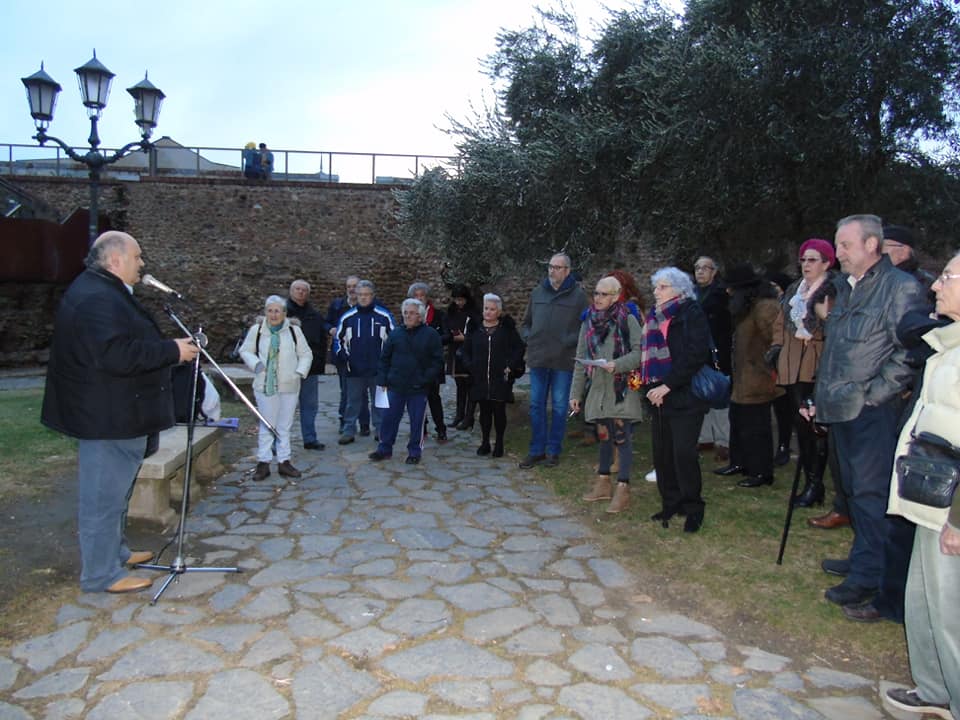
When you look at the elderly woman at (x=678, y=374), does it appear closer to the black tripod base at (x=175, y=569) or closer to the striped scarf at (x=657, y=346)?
the striped scarf at (x=657, y=346)

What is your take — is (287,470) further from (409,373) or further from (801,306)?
(801,306)

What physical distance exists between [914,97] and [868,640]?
662cm

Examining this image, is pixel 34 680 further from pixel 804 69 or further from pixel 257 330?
pixel 804 69

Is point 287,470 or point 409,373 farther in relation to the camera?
point 409,373

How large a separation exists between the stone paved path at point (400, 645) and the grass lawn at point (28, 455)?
6.67 ft

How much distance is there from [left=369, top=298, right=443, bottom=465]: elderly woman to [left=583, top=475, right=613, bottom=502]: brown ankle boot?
209cm

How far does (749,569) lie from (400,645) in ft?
7.54

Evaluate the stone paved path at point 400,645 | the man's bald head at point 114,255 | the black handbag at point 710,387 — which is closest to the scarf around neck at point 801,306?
the black handbag at point 710,387

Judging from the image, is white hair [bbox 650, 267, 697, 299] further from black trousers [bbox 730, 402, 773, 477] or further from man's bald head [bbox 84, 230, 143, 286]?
man's bald head [bbox 84, 230, 143, 286]

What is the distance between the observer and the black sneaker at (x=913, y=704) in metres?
3.01

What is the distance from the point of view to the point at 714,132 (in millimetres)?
8141

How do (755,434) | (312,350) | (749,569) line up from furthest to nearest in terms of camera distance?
(312,350) < (755,434) < (749,569)

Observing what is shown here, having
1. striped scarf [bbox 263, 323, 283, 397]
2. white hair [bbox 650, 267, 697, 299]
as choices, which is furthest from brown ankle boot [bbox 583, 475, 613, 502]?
striped scarf [bbox 263, 323, 283, 397]

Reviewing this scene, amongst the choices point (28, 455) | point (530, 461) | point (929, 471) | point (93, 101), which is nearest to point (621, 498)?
point (530, 461)
